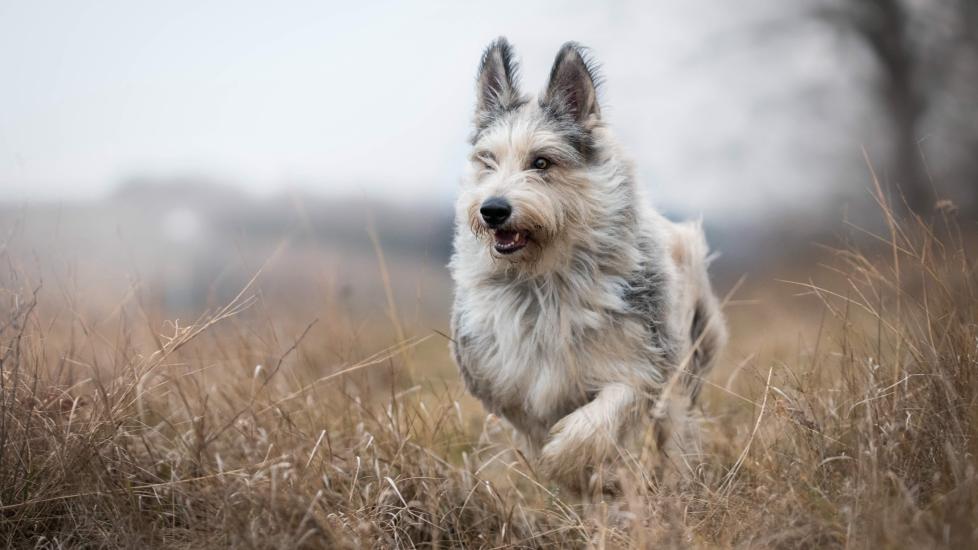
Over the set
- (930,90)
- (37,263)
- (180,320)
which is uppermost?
(37,263)

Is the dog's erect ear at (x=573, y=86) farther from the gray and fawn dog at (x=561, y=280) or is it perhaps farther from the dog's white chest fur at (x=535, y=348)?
the dog's white chest fur at (x=535, y=348)

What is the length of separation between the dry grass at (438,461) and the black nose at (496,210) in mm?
986

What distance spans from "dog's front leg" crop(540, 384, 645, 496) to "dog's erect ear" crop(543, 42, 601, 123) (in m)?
1.45

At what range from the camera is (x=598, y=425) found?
3795 mm

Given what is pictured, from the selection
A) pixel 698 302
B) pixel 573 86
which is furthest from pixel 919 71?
pixel 573 86

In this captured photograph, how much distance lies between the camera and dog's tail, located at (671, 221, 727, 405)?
5012mm

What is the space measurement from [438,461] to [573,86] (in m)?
2.03

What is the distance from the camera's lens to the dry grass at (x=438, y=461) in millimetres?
2938

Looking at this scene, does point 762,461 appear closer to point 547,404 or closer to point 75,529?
point 547,404

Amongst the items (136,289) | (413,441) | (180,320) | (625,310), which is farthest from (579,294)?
(136,289)

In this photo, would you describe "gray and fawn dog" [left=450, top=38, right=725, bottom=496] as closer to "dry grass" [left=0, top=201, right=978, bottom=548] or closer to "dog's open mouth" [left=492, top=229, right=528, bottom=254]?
"dog's open mouth" [left=492, top=229, right=528, bottom=254]

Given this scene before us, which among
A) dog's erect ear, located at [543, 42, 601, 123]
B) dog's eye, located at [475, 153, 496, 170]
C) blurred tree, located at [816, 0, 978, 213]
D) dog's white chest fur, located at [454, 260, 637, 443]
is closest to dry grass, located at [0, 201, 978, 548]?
dog's white chest fur, located at [454, 260, 637, 443]

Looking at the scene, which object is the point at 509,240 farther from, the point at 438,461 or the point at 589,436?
the point at 438,461

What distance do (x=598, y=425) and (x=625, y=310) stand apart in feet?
2.13
